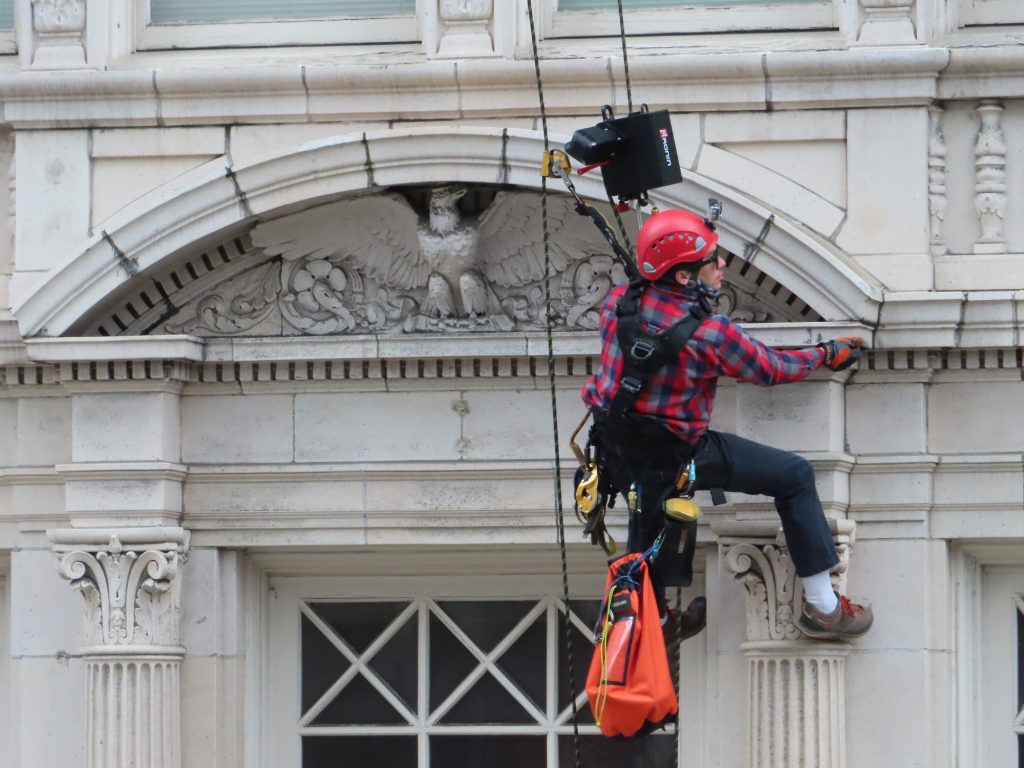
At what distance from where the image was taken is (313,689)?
36.1 feet

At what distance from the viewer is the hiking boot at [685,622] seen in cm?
1002

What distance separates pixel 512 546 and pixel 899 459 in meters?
1.56

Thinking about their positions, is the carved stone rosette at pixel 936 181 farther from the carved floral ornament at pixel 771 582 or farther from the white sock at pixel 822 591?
the white sock at pixel 822 591

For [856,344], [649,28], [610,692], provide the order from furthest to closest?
[649,28] → [856,344] → [610,692]

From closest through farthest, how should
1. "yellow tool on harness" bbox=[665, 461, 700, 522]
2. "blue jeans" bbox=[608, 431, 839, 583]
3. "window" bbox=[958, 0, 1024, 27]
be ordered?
"yellow tool on harness" bbox=[665, 461, 700, 522] → "blue jeans" bbox=[608, 431, 839, 583] → "window" bbox=[958, 0, 1024, 27]

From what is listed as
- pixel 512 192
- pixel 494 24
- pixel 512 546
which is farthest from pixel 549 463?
pixel 494 24

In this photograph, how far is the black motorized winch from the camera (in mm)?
9609

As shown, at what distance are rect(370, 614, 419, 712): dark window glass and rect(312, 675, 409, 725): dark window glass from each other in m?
0.07

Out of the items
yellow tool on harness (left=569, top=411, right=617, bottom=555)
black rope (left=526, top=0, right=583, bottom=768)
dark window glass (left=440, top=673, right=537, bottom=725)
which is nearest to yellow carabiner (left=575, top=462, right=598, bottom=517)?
yellow tool on harness (left=569, top=411, right=617, bottom=555)

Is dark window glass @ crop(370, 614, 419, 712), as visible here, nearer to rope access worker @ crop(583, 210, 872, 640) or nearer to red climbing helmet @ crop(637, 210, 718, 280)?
rope access worker @ crop(583, 210, 872, 640)

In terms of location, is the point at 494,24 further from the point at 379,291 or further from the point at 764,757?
the point at 764,757

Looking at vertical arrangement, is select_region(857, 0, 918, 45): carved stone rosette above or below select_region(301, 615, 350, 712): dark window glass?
above

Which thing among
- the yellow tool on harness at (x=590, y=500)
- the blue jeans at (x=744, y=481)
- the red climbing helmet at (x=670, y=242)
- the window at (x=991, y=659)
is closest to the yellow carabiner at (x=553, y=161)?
the red climbing helmet at (x=670, y=242)

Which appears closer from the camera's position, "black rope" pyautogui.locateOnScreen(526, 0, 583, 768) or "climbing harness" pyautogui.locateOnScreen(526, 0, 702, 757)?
"climbing harness" pyautogui.locateOnScreen(526, 0, 702, 757)
